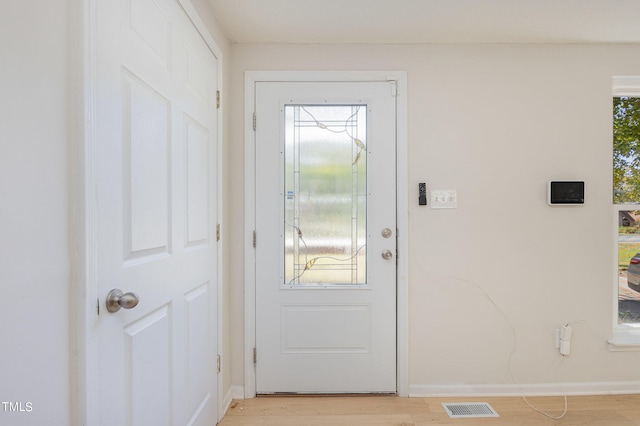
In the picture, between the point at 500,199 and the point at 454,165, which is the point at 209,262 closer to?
the point at 454,165

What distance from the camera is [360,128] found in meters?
2.08

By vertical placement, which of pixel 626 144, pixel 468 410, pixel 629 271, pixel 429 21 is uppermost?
pixel 429 21

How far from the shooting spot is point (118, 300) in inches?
36.0

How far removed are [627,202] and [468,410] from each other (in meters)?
1.81

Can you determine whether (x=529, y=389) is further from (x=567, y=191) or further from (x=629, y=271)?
(x=567, y=191)

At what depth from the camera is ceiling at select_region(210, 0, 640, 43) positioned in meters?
1.70

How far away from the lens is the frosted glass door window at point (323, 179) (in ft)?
6.82

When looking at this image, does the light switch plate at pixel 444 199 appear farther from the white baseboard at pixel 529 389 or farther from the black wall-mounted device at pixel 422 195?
the white baseboard at pixel 529 389

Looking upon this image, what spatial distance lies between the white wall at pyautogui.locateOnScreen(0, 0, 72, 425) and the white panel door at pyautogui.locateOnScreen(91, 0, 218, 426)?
0.10 metres

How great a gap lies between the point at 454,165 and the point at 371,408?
1.65 meters

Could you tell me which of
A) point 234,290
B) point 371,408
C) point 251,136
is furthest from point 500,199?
point 234,290

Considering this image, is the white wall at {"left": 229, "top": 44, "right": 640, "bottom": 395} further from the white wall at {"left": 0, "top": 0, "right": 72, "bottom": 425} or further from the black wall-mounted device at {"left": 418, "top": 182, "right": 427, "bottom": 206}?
the white wall at {"left": 0, "top": 0, "right": 72, "bottom": 425}

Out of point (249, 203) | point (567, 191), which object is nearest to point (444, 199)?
point (567, 191)

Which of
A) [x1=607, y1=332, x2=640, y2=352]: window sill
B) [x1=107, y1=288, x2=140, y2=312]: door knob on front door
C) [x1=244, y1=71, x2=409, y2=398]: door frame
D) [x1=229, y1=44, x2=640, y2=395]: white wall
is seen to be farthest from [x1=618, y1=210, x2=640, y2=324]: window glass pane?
[x1=107, y1=288, x2=140, y2=312]: door knob on front door
